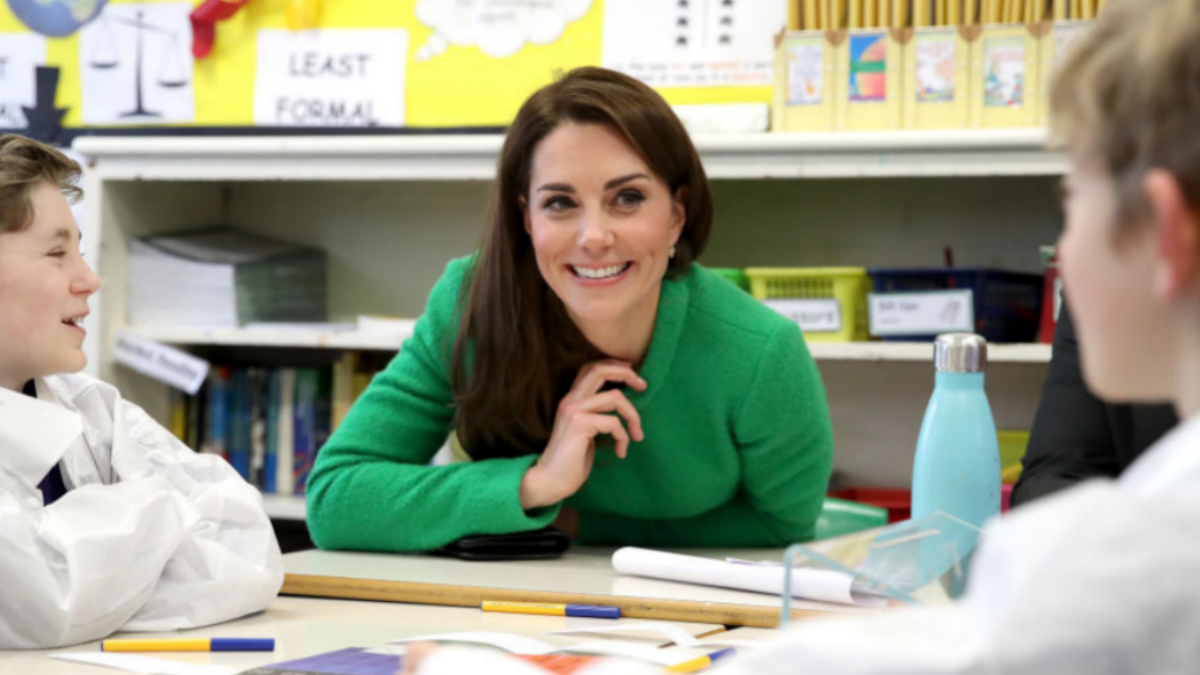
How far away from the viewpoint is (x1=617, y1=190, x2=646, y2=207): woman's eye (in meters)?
Result: 1.54

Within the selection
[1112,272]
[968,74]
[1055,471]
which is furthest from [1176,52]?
[968,74]

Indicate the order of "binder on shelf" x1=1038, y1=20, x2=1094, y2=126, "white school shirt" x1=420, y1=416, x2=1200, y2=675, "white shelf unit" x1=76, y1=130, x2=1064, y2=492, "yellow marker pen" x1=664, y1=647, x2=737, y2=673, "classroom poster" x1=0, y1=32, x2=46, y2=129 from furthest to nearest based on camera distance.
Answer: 1. "classroom poster" x1=0, y1=32, x2=46, y2=129
2. "white shelf unit" x1=76, y1=130, x2=1064, y2=492
3. "binder on shelf" x1=1038, y1=20, x2=1094, y2=126
4. "yellow marker pen" x1=664, y1=647, x2=737, y2=673
5. "white school shirt" x1=420, y1=416, x2=1200, y2=675

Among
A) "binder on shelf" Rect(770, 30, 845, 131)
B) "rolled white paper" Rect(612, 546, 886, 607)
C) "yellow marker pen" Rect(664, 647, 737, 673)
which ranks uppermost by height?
"binder on shelf" Rect(770, 30, 845, 131)

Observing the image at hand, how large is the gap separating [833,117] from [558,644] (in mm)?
1333

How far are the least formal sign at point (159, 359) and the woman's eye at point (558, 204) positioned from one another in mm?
1138

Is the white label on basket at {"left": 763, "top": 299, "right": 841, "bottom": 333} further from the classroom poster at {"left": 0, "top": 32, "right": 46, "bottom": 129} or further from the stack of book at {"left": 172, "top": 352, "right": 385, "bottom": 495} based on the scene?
the classroom poster at {"left": 0, "top": 32, "right": 46, "bottom": 129}

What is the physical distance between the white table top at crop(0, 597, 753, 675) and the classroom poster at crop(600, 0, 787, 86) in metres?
1.38

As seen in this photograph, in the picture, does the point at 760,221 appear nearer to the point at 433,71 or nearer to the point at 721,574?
the point at 433,71

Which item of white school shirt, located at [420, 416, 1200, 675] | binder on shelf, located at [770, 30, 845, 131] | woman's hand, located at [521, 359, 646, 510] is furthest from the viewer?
binder on shelf, located at [770, 30, 845, 131]

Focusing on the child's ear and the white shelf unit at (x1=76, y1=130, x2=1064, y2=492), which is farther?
the white shelf unit at (x1=76, y1=130, x2=1064, y2=492)

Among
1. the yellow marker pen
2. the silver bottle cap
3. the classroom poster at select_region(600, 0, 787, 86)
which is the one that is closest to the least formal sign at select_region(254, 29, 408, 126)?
the classroom poster at select_region(600, 0, 787, 86)

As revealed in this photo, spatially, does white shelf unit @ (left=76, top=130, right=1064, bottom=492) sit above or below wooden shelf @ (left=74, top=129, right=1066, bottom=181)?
below

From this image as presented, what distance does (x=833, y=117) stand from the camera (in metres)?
2.16

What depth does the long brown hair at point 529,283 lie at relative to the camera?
1.53 metres
